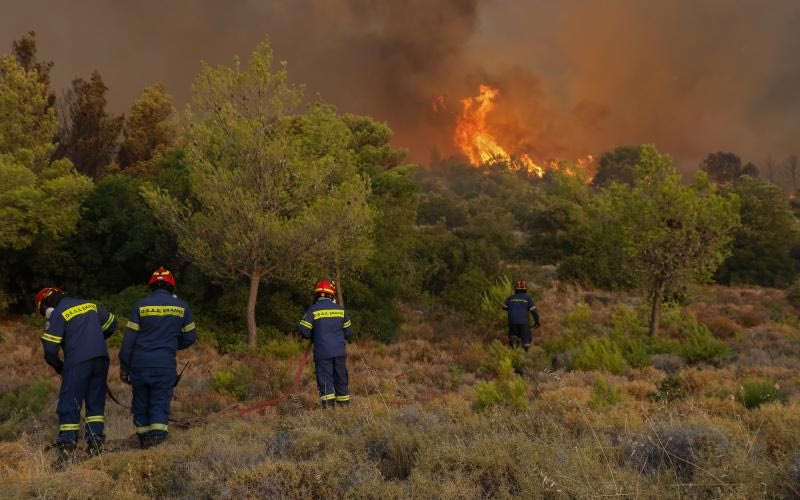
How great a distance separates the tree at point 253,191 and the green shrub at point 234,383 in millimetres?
4424

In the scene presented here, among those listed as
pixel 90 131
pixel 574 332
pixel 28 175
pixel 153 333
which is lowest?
pixel 574 332

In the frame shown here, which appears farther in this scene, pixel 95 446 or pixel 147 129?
pixel 147 129

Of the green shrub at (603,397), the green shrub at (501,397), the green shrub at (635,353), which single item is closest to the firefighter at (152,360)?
the green shrub at (501,397)

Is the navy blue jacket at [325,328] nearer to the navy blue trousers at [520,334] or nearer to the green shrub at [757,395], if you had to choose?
the green shrub at [757,395]

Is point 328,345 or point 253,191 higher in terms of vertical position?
point 253,191

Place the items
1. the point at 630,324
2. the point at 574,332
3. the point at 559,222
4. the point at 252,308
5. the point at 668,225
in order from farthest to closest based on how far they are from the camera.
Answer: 1. the point at 559,222
2. the point at 630,324
3. the point at 574,332
4. the point at 252,308
5. the point at 668,225

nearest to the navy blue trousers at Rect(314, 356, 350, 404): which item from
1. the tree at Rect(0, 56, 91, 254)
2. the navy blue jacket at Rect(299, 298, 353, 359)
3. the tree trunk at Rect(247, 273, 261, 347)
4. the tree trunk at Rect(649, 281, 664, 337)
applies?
the navy blue jacket at Rect(299, 298, 353, 359)

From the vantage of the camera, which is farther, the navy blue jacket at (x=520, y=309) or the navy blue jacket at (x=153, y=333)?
the navy blue jacket at (x=520, y=309)

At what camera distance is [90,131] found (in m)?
27.6

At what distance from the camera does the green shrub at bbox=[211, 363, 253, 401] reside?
943 centimetres

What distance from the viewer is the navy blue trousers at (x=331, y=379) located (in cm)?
743

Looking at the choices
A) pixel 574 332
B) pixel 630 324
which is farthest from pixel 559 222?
pixel 574 332

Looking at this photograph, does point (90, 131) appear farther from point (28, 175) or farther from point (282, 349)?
point (282, 349)

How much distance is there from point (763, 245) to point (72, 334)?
40.3 metres
